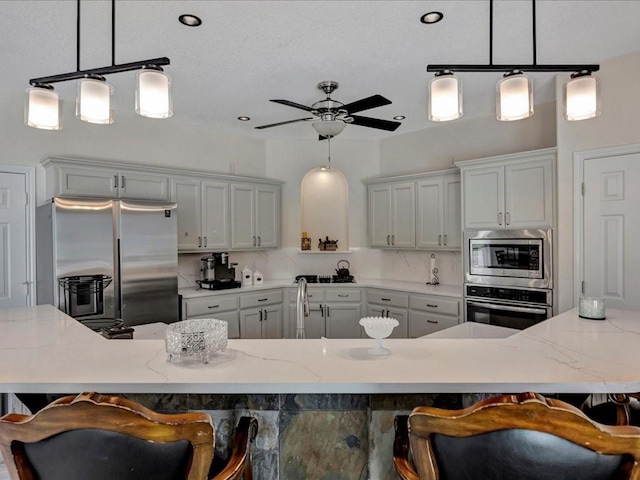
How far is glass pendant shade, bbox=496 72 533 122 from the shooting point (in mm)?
1544

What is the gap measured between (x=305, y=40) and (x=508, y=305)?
2945 millimetres

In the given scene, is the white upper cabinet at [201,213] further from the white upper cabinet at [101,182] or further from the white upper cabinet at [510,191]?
the white upper cabinet at [510,191]

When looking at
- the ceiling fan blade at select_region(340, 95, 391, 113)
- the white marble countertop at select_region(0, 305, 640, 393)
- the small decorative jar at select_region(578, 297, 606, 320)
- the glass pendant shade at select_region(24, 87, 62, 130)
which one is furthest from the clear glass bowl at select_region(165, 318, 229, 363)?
the small decorative jar at select_region(578, 297, 606, 320)

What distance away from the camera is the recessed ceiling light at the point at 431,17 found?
2.36 m

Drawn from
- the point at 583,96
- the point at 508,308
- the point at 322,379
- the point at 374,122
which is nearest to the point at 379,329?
the point at 322,379

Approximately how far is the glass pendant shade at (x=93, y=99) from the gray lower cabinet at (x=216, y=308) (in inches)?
109

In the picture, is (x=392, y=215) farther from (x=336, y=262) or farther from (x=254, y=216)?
(x=254, y=216)

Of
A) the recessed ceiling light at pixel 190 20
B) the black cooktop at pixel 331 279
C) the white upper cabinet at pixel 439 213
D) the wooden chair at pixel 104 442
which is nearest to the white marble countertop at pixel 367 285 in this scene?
the black cooktop at pixel 331 279

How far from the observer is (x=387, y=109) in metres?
4.15

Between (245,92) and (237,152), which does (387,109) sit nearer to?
(245,92)

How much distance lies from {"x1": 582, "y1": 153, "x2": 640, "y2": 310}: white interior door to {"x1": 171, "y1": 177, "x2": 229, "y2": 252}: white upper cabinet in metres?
3.62

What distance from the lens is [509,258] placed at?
12.2 feet

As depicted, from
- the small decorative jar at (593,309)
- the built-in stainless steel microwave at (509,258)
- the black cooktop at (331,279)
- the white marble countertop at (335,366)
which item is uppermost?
the built-in stainless steel microwave at (509,258)

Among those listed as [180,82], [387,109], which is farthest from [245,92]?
[387,109]
